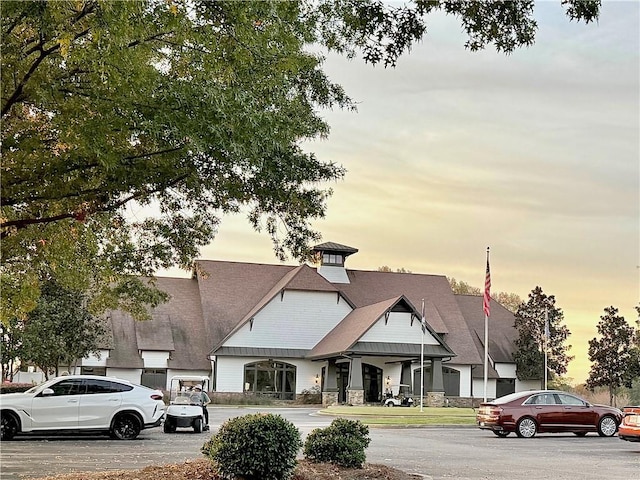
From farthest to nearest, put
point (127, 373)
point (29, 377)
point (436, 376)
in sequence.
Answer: point (127, 373)
point (436, 376)
point (29, 377)

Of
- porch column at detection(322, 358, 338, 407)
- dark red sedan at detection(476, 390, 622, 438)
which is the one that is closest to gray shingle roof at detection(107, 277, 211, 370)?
porch column at detection(322, 358, 338, 407)

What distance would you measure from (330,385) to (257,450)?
4294 cm

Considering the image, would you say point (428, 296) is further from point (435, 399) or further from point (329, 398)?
point (329, 398)

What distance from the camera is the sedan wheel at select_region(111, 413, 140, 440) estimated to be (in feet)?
71.4

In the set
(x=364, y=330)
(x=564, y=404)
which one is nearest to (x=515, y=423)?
(x=564, y=404)

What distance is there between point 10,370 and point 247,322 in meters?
14.7

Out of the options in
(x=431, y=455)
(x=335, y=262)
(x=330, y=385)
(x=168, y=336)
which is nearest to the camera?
(x=431, y=455)

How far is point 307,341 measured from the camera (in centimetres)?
5550

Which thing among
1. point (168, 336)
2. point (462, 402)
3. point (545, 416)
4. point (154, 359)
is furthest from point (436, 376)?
point (545, 416)

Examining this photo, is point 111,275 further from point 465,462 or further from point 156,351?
point 156,351

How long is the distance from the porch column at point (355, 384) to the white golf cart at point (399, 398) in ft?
5.41

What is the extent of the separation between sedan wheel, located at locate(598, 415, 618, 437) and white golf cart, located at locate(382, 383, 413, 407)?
927 inches

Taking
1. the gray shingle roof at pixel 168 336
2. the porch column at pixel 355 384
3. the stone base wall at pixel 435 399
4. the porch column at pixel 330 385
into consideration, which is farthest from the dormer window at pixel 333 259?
the stone base wall at pixel 435 399

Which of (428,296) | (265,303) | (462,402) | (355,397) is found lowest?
(462,402)
